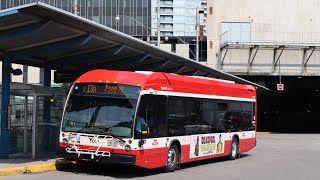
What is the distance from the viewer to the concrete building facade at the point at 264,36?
41312 millimetres

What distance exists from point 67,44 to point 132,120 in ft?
13.4

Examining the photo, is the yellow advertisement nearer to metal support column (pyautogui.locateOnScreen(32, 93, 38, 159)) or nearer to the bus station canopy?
the bus station canopy

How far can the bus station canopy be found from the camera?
13.7m

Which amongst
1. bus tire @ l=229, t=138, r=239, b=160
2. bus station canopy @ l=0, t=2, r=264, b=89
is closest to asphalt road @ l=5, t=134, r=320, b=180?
bus tire @ l=229, t=138, r=239, b=160

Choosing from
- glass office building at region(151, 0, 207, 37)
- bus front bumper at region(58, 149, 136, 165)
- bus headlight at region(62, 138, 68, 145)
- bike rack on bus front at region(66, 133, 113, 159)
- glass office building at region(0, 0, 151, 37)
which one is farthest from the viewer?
glass office building at region(151, 0, 207, 37)

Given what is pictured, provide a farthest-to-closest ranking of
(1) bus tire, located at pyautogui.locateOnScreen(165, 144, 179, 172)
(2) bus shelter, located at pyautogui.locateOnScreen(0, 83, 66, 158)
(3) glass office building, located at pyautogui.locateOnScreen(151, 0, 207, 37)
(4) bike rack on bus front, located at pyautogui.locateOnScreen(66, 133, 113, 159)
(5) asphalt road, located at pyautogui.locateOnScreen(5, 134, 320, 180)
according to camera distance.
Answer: (3) glass office building, located at pyautogui.locateOnScreen(151, 0, 207, 37), (2) bus shelter, located at pyautogui.locateOnScreen(0, 83, 66, 158), (1) bus tire, located at pyautogui.locateOnScreen(165, 144, 179, 172), (5) asphalt road, located at pyautogui.locateOnScreen(5, 134, 320, 180), (4) bike rack on bus front, located at pyautogui.locateOnScreen(66, 133, 113, 159)

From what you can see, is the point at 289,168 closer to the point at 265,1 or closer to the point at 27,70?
the point at 265,1

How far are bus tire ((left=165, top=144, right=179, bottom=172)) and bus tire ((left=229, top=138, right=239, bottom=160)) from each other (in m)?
5.37

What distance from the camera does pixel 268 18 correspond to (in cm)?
4372

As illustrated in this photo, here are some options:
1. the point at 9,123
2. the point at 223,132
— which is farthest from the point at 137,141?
the point at 223,132

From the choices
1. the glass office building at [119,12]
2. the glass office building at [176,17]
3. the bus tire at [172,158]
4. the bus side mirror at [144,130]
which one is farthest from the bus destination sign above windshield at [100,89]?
the glass office building at [176,17]

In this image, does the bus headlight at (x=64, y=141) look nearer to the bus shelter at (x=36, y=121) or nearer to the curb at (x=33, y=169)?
the curb at (x=33, y=169)

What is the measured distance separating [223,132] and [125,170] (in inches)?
209

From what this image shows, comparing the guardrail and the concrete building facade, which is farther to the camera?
the guardrail
